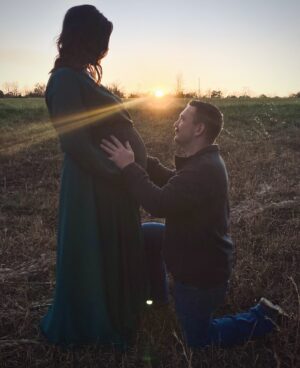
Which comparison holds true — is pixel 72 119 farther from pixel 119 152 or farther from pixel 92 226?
pixel 92 226

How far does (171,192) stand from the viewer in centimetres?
283

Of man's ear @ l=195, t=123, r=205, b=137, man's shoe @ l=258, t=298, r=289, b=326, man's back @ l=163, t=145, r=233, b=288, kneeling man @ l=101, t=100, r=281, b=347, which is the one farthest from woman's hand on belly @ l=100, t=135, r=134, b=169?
man's shoe @ l=258, t=298, r=289, b=326

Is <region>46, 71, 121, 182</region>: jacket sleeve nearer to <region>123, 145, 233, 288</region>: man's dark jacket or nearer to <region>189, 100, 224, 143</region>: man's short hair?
<region>123, 145, 233, 288</region>: man's dark jacket

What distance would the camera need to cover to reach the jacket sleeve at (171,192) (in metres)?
2.83

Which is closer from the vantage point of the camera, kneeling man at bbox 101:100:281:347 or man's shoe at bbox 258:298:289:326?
kneeling man at bbox 101:100:281:347

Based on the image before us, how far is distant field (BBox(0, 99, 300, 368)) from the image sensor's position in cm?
320

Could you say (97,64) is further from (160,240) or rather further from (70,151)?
(160,240)

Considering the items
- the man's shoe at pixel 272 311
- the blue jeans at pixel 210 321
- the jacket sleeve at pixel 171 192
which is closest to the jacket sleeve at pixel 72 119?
the jacket sleeve at pixel 171 192

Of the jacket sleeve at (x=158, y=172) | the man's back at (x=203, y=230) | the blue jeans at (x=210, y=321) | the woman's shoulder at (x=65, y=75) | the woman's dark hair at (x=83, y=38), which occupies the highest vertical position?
the woman's dark hair at (x=83, y=38)

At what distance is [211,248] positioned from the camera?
3.02m

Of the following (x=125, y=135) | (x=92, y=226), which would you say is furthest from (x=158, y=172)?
(x=92, y=226)

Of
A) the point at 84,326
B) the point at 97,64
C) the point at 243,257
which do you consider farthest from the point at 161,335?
the point at 97,64

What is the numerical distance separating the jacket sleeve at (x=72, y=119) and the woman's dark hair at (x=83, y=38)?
5.2 inches

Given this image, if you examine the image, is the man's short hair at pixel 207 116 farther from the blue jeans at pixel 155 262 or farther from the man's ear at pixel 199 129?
the blue jeans at pixel 155 262
